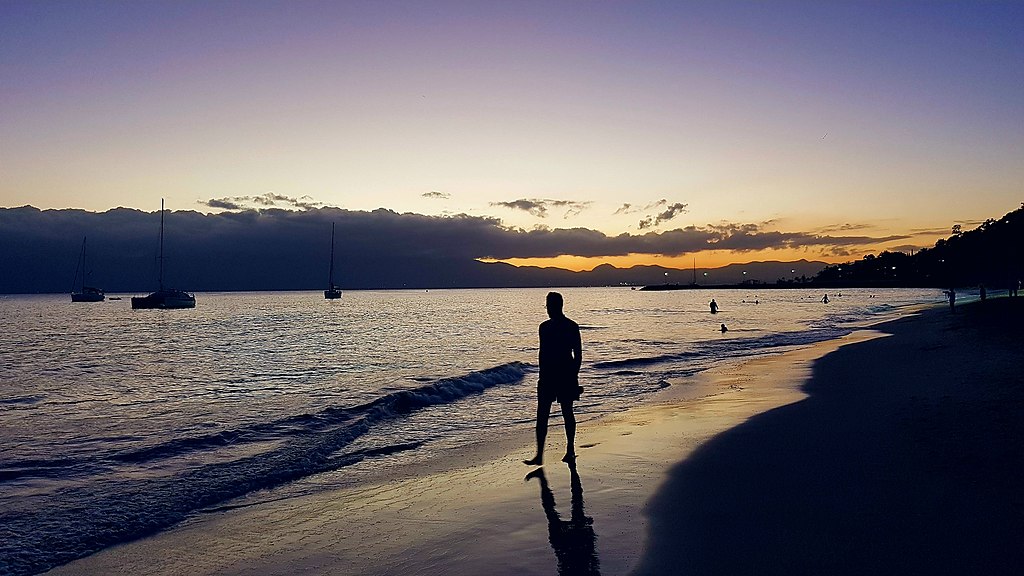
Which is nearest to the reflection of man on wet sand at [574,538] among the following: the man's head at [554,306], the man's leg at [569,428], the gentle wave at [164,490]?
the man's leg at [569,428]

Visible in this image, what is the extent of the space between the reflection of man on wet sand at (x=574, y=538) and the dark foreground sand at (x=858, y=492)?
1.65 ft

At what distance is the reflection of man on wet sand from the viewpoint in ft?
18.1

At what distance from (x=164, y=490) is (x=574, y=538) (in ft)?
22.4

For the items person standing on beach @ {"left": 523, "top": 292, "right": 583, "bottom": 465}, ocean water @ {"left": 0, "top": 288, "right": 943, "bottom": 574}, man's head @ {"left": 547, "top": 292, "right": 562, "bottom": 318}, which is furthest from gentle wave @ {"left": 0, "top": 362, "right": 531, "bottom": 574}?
man's head @ {"left": 547, "top": 292, "right": 562, "bottom": 318}

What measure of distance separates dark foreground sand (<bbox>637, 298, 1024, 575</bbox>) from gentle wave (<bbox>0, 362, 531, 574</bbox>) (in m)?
6.19

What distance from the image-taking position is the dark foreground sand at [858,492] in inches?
210

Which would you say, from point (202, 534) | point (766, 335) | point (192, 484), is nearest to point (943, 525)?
point (202, 534)

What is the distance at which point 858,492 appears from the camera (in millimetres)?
7195

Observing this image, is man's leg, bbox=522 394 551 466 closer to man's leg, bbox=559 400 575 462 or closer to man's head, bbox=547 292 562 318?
man's leg, bbox=559 400 575 462

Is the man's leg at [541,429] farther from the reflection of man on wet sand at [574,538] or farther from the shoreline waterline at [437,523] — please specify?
the reflection of man on wet sand at [574,538]

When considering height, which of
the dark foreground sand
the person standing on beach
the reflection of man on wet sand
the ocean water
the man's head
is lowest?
the ocean water

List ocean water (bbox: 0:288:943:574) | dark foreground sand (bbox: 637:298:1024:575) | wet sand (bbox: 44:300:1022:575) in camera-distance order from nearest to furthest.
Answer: dark foreground sand (bbox: 637:298:1024:575) → wet sand (bbox: 44:300:1022:575) → ocean water (bbox: 0:288:943:574)

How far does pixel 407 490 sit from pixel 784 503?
4927 mm

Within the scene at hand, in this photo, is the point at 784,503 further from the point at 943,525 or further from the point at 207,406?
the point at 207,406
